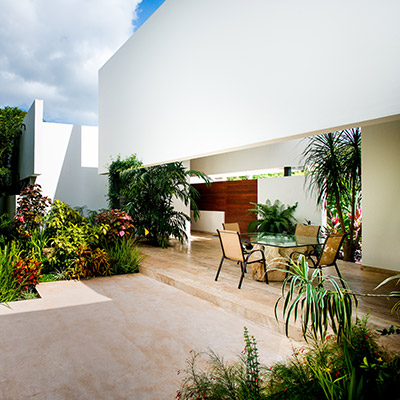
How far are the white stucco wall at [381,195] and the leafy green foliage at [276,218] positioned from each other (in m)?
2.83

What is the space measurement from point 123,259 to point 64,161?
8262 millimetres

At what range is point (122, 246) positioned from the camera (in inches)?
265

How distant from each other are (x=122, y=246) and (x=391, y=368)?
215 inches

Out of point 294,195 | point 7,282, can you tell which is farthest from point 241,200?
point 7,282

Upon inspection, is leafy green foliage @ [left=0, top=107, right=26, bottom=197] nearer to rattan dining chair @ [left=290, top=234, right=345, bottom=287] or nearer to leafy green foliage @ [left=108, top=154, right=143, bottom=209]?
leafy green foliage @ [left=108, top=154, right=143, bottom=209]

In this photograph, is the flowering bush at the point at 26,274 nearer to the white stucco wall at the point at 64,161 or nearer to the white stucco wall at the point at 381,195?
the white stucco wall at the point at 381,195

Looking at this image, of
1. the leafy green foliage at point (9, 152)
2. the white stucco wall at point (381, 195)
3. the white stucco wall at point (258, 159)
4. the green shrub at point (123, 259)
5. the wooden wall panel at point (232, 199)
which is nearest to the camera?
the white stucco wall at point (381, 195)

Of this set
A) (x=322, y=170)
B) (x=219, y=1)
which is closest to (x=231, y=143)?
(x=322, y=170)

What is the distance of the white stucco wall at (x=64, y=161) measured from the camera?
12656 millimetres

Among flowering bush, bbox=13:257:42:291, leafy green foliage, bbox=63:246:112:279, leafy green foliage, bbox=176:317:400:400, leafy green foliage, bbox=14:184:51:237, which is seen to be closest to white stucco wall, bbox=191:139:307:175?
leafy green foliage, bbox=63:246:112:279

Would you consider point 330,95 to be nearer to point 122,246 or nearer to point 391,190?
point 391,190

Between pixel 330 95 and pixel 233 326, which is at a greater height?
pixel 330 95

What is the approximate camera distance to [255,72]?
17.6ft

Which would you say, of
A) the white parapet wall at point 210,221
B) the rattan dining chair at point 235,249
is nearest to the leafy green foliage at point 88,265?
the rattan dining chair at point 235,249
